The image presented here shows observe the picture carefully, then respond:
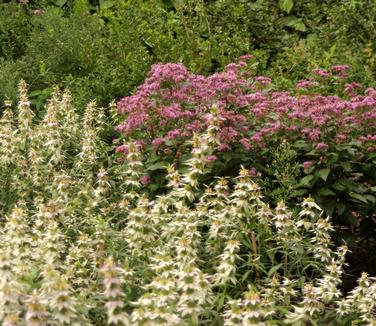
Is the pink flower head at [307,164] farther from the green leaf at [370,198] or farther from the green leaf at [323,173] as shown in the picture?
the green leaf at [370,198]

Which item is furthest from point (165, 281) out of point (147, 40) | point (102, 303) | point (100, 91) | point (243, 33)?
point (243, 33)

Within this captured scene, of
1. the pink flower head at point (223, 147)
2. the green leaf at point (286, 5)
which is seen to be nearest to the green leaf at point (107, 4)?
the green leaf at point (286, 5)

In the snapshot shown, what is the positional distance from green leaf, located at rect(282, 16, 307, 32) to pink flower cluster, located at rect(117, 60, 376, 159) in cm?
342

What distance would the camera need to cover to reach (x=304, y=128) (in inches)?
175

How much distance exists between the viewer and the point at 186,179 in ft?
12.3

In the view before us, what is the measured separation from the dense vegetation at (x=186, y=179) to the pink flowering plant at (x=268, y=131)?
13 mm

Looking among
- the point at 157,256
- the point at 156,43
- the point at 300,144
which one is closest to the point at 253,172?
the point at 300,144

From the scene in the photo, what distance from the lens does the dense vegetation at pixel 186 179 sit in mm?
3250

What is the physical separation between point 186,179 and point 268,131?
0.93m

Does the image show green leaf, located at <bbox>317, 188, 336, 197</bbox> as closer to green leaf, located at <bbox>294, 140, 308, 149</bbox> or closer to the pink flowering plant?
the pink flowering plant

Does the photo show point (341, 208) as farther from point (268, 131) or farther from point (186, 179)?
point (186, 179)

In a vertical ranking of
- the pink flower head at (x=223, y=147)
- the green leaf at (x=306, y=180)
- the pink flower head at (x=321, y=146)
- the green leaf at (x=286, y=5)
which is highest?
the green leaf at (x=286, y=5)

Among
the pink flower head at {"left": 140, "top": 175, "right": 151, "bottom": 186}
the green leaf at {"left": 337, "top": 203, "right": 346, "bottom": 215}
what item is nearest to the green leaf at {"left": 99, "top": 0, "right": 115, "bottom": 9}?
the pink flower head at {"left": 140, "top": 175, "right": 151, "bottom": 186}

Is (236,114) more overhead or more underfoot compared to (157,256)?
more overhead
